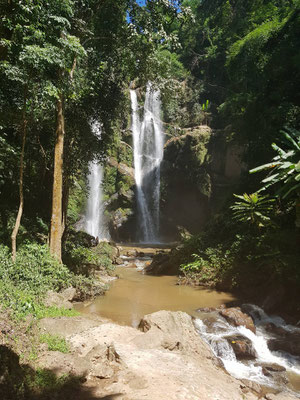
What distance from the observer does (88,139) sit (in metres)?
13.0

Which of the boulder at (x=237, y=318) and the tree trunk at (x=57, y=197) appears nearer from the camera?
the boulder at (x=237, y=318)

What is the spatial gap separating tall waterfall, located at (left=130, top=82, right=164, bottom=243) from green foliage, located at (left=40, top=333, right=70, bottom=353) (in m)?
23.1

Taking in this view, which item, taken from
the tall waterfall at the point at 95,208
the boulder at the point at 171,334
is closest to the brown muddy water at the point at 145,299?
the boulder at the point at 171,334

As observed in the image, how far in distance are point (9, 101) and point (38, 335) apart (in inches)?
283

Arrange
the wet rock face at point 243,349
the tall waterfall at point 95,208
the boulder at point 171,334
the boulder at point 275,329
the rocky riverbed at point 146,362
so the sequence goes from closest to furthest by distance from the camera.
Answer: the rocky riverbed at point 146,362
the boulder at point 171,334
the wet rock face at point 243,349
the boulder at point 275,329
the tall waterfall at point 95,208

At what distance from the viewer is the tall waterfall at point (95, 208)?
28250 millimetres

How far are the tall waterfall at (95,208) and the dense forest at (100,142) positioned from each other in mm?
8143

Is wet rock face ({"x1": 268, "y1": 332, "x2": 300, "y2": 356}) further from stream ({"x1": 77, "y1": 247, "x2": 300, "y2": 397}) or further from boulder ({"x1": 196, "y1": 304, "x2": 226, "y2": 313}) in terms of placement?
boulder ({"x1": 196, "y1": 304, "x2": 226, "y2": 313})

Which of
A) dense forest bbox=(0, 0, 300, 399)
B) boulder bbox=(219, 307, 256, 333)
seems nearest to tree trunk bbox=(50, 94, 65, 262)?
dense forest bbox=(0, 0, 300, 399)

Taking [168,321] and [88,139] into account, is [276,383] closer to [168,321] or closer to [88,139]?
[168,321]

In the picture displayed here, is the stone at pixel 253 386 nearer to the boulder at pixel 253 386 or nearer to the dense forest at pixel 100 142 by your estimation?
the boulder at pixel 253 386

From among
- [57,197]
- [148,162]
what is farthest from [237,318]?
[148,162]

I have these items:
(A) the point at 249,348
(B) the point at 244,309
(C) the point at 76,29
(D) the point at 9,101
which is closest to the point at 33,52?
(D) the point at 9,101

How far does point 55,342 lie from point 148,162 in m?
26.9
